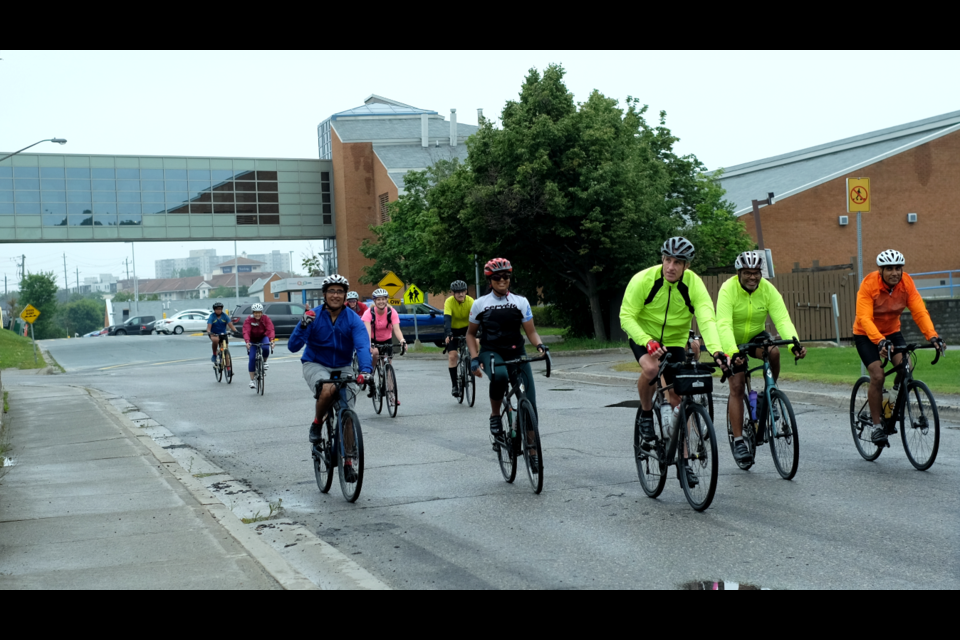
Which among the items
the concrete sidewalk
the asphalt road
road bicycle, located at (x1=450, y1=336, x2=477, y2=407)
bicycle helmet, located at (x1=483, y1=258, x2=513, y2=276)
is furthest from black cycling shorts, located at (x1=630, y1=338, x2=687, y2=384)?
road bicycle, located at (x1=450, y1=336, x2=477, y2=407)

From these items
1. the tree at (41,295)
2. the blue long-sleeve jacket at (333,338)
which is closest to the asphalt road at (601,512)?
the blue long-sleeve jacket at (333,338)

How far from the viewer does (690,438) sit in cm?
691

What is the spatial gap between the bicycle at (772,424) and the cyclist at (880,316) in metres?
0.87

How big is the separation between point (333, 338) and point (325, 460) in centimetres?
104

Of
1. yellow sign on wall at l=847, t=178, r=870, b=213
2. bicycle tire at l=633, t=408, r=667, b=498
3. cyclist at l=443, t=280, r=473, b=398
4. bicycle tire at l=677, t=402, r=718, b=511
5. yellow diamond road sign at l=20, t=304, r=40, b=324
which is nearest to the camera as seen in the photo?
bicycle tire at l=677, t=402, r=718, b=511

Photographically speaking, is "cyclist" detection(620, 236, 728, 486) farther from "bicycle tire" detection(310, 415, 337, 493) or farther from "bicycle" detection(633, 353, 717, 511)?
"bicycle tire" detection(310, 415, 337, 493)

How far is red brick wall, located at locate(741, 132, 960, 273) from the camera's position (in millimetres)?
40406

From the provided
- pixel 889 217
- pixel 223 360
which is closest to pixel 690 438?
pixel 223 360

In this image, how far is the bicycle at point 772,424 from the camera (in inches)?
308

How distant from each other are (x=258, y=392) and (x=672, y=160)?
2254 centimetres

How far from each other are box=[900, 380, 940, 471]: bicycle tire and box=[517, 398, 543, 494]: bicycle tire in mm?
3062

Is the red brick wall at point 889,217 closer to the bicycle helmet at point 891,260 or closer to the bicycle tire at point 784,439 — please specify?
the bicycle helmet at point 891,260

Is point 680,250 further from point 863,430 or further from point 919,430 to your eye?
point 863,430

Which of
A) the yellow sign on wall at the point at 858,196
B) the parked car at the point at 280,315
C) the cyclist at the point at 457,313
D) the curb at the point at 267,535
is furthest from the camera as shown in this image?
the parked car at the point at 280,315
